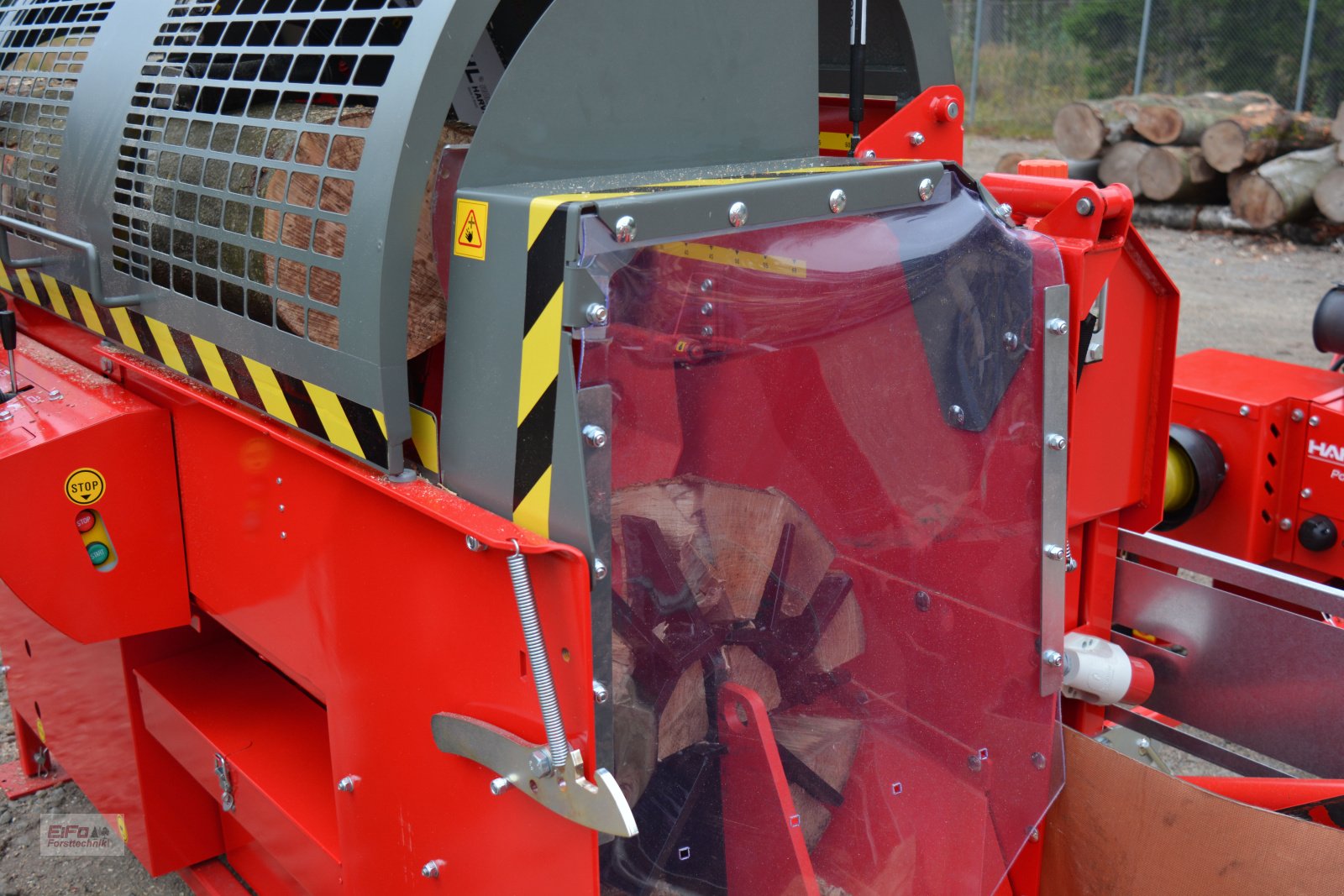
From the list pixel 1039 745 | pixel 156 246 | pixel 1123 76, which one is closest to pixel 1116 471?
pixel 1039 745

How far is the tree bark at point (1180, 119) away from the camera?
31.2 ft

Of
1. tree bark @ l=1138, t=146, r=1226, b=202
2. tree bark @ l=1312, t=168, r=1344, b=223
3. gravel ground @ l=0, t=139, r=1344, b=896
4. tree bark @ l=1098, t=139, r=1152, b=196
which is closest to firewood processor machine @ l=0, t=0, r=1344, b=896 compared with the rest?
gravel ground @ l=0, t=139, r=1344, b=896

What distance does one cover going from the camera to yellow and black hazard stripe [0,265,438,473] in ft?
5.08

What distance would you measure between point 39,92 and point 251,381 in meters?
1.04

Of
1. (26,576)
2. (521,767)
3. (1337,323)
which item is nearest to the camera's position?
(521,767)

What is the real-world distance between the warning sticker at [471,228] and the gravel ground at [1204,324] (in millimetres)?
2097

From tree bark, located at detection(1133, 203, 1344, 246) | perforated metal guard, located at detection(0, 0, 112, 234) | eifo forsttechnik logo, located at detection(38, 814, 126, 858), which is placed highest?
perforated metal guard, located at detection(0, 0, 112, 234)

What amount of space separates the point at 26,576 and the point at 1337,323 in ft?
9.37

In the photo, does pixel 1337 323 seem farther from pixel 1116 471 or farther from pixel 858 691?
pixel 858 691

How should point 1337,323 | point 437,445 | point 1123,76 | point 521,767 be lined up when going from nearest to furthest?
point 521,767 → point 437,445 → point 1337,323 → point 1123,76

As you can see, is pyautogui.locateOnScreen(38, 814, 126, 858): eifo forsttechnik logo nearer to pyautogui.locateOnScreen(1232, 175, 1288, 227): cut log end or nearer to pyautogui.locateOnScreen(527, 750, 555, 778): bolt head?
pyautogui.locateOnScreen(527, 750, 555, 778): bolt head

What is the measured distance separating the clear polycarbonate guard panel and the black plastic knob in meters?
1.07

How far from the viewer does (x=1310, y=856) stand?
1.78 metres

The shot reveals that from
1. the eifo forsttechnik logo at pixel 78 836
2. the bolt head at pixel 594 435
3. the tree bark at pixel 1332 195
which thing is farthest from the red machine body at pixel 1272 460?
the tree bark at pixel 1332 195
